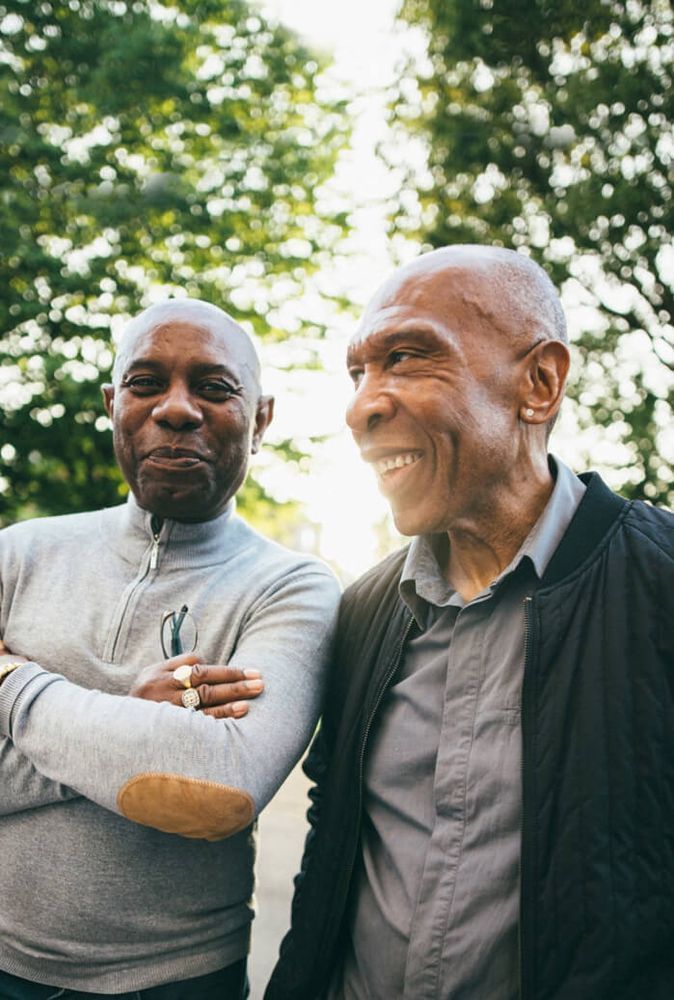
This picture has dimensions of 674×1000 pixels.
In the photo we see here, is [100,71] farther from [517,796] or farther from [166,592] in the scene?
[517,796]

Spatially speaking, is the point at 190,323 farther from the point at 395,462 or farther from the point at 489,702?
the point at 489,702

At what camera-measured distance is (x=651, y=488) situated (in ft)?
26.9

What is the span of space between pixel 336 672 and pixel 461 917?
2.46 feet

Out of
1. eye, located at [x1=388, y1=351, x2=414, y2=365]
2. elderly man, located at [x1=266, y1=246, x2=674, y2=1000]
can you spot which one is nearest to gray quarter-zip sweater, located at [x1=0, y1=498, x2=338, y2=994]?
elderly man, located at [x1=266, y1=246, x2=674, y2=1000]

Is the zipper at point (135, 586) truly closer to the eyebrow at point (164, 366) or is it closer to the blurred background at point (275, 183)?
the eyebrow at point (164, 366)

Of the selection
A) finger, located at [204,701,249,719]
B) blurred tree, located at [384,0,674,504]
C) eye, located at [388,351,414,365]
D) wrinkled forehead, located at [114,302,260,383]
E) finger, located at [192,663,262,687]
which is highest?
blurred tree, located at [384,0,674,504]

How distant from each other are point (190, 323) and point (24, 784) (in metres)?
1.33

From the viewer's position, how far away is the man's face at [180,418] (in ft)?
7.61

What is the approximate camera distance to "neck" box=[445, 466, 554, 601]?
2146 mm

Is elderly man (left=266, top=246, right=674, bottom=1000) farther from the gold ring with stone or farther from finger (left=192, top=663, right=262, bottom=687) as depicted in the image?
the gold ring with stone

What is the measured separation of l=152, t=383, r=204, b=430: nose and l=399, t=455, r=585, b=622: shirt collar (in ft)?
2.40

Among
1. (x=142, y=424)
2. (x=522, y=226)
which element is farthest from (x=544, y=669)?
→ (x=522, y=226)

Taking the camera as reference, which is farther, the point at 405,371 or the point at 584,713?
the point at 405,371

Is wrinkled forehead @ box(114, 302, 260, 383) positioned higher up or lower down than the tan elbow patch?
higher up
